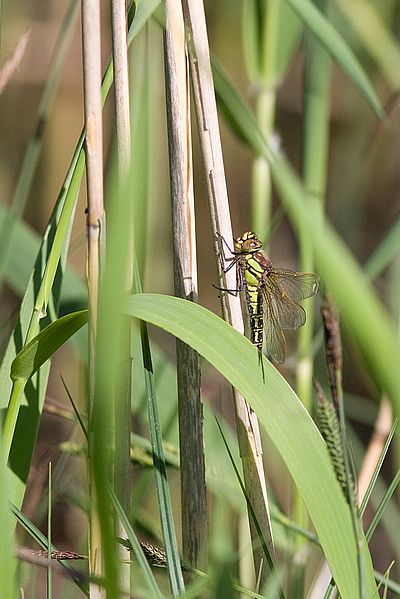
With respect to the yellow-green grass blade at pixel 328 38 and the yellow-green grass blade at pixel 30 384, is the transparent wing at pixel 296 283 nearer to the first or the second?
the yellow-green grass blade at pixel 328 38

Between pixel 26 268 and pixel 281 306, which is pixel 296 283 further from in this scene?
pixel 26 268

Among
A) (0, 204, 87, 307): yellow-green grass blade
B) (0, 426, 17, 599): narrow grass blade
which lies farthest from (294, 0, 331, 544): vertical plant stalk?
(0, 426, 17, 599): narrow grass blade

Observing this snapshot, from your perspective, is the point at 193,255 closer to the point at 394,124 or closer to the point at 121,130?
the point at 121,130

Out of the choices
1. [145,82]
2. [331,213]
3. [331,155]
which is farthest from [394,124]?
[145,82]

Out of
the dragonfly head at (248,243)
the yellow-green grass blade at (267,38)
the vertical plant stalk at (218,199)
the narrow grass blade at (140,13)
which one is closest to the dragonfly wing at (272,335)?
the dragonfly head at (248,243)

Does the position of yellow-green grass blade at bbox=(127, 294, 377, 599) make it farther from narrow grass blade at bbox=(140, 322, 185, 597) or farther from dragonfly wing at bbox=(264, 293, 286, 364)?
dragonfly wing at bbox=(264, 293, 286, 364)
